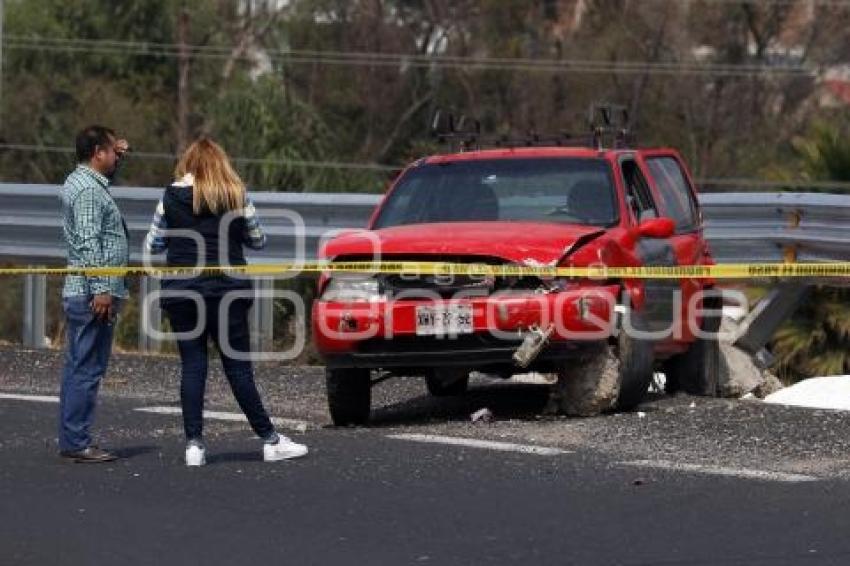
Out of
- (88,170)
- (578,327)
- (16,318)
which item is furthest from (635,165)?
(16,318)

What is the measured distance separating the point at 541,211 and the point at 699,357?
1.67m

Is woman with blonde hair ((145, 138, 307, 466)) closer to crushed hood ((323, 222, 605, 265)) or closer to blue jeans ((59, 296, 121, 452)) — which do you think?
blue jeans ((59, 296, 121, 452))

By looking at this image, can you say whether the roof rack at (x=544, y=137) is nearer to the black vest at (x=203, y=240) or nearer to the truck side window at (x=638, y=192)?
the truck side window at (x=638, y=192)

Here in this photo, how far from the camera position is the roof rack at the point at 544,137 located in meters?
13.3

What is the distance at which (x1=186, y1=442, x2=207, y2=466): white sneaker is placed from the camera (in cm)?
1000

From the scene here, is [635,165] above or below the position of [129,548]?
above

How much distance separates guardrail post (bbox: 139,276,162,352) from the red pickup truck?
445 centimetres

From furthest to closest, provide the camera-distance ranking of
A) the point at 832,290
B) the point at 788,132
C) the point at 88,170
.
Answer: the point at 788,132, the point at 832,290, the point at 88,170

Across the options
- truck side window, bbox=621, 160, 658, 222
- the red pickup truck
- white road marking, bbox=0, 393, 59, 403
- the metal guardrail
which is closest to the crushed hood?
the red pickup truck

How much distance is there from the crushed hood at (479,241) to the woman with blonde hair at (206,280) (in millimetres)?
1435

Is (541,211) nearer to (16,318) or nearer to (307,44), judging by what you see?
(16,318)

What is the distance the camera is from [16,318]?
22125 mm

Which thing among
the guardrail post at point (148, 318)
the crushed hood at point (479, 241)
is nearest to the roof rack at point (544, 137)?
the crushed hood at point (479, 241)

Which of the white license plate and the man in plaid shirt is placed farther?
the white license plate
